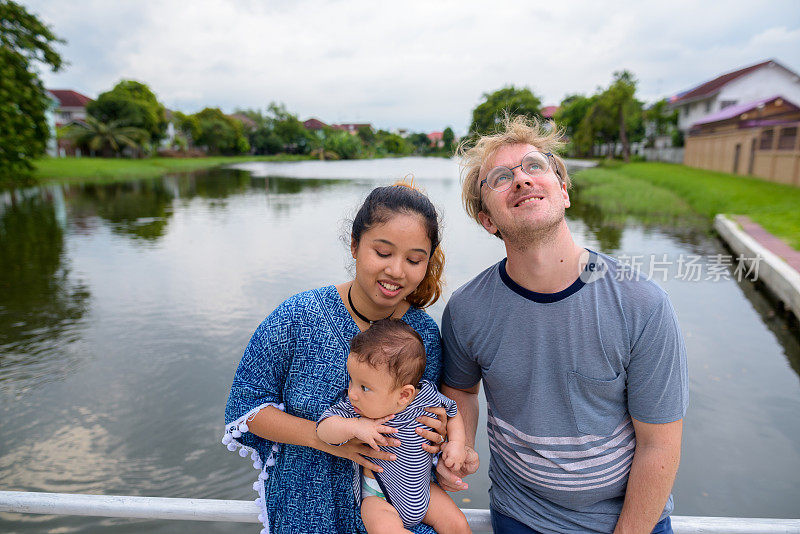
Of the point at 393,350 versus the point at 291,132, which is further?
the point at 291,132

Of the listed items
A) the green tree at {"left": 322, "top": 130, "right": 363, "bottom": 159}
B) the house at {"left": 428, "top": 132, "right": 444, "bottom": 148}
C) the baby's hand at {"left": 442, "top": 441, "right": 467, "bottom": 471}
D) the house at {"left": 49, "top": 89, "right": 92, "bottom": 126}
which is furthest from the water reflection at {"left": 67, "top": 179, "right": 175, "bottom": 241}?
the house at {"left": 428, "top": 132, "right": 444, "bottom": 148}

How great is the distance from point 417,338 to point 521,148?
2.58 ft

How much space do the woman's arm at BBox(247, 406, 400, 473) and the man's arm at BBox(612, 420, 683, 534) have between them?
2.66 ft

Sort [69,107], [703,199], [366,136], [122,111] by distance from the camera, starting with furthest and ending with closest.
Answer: [366,136]
[69,107]
[122,111]
[703,199]

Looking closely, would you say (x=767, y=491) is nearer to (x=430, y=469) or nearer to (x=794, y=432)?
(x=794, y=432)

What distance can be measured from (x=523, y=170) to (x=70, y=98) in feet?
250

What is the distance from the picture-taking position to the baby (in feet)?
5.38

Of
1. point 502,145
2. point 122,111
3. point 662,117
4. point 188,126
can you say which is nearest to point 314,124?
point 188,126

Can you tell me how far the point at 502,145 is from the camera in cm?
192

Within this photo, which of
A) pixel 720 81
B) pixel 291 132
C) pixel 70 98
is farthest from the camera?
pixel 291 132

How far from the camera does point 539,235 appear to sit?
5.63 feet

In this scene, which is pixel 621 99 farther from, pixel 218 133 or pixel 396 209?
pixel 218 133

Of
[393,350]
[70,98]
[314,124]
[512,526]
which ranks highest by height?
[70,98]

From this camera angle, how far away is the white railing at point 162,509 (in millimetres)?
1576
